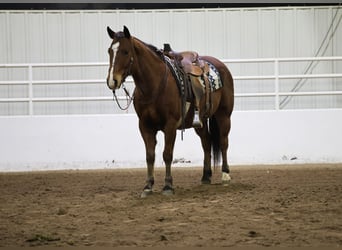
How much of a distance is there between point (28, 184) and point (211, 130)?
2793 millimetres

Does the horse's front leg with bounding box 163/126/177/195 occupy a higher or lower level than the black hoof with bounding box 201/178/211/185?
higher

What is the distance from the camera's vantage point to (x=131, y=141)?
11883 mm

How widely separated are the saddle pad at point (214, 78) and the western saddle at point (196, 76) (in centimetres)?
10

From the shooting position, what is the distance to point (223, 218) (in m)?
5.89

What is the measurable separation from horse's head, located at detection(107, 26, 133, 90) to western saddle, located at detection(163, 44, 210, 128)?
38.4 inches

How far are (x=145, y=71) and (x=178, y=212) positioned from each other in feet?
6.71

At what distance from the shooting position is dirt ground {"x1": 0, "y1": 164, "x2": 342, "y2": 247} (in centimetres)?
501

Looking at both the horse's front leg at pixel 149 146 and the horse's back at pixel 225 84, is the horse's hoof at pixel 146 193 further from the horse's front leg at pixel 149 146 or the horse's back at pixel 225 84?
the horse's back at pixel 225 84

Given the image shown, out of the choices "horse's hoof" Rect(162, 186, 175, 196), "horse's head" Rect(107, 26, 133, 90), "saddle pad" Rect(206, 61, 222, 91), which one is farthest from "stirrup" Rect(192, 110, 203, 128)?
"horse's head" Rect(107, 26, 133, 90)

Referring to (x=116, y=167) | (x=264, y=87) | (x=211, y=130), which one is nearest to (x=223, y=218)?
(x=211, y=130)

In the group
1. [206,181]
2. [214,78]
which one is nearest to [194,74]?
[214,78]

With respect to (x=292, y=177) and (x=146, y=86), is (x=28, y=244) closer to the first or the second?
(x=146, y=86)

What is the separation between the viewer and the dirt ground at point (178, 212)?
5.01 metres

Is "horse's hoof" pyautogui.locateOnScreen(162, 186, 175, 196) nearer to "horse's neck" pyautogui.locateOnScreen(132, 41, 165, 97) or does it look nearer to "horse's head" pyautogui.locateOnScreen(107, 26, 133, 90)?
"horse's neck" pyautogui.locateOnScreen(132, 41, 165, 97)
